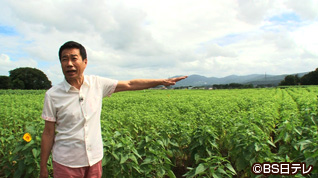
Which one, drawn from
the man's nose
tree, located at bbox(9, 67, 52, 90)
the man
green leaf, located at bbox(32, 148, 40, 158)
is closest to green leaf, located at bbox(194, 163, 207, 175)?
the man

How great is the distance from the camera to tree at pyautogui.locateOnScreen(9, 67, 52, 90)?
5603 cm

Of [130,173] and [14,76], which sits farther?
[14,76]

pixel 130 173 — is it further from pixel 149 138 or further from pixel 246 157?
pixel 246 157

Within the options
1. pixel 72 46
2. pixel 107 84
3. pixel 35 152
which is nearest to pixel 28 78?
pixel 35 152

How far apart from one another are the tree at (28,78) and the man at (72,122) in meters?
64.7

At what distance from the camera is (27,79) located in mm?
58625

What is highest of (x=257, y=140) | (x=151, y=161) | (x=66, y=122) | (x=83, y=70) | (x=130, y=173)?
(x=83, y=70)

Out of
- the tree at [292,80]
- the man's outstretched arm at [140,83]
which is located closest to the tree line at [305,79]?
the tree at [292,80]

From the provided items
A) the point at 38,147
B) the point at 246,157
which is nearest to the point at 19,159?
the point at 38,147

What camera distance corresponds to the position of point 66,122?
6.53ft

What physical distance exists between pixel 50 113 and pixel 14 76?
68313 millimetres

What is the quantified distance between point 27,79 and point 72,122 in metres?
67.4

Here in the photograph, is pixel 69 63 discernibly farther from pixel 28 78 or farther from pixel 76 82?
pixel 28 78

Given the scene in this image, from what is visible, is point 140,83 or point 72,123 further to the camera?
point 140,83
